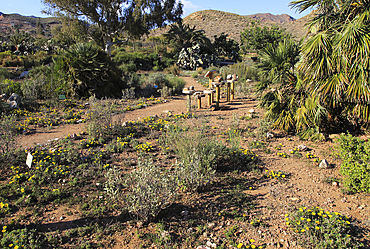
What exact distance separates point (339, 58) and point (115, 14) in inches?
859

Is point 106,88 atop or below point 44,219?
atop

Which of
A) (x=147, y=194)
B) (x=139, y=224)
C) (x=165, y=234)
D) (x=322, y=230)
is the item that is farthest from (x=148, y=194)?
(x=322, y=230)

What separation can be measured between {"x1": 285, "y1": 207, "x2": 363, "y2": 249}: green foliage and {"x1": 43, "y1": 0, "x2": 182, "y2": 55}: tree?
73.8ft

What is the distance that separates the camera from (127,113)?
8.45m

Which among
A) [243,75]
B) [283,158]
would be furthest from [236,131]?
[243,75]

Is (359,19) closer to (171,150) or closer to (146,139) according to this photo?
(171,150)

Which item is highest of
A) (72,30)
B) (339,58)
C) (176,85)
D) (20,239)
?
(72,30)

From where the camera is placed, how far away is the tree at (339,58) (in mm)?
4531

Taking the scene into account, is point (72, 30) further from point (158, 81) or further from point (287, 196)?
point (287, 196)

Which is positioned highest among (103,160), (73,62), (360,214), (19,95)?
(73,62)

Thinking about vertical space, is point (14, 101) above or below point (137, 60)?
below

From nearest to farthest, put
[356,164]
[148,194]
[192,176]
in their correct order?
1. [148,194]
2. [356,164]
3. [192,176]

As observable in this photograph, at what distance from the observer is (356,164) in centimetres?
364

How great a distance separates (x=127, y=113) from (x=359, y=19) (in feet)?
21.7
